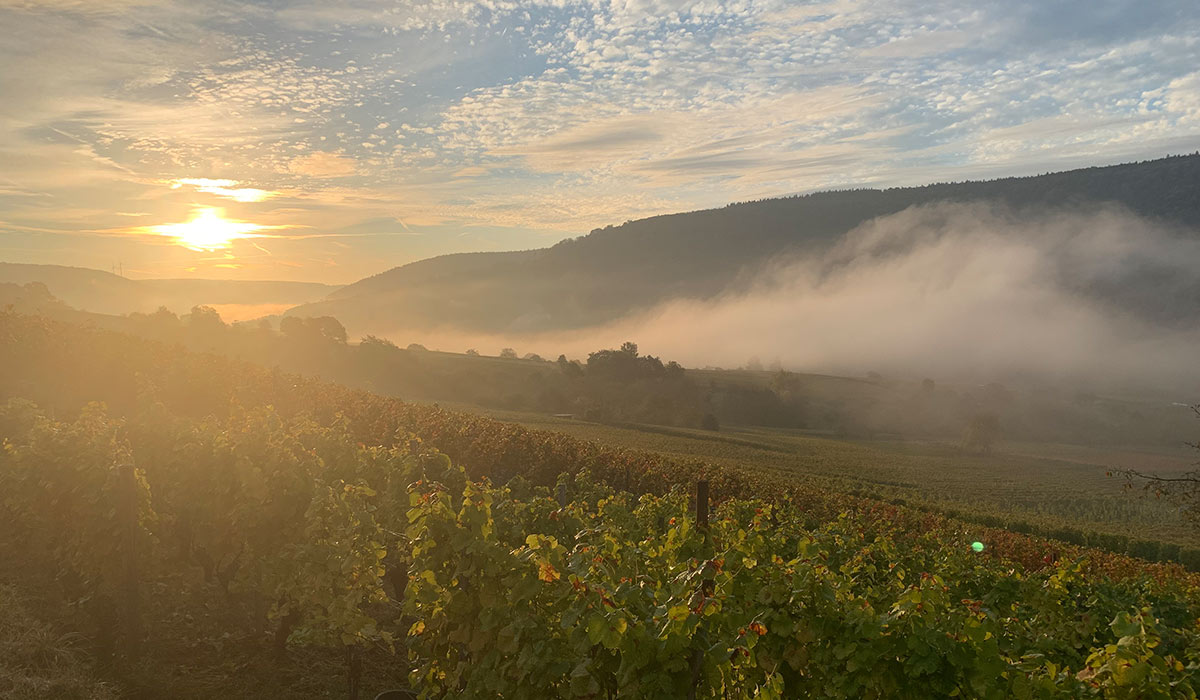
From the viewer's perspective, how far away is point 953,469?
64.5 metres

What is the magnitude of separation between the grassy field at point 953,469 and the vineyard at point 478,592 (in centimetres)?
3607

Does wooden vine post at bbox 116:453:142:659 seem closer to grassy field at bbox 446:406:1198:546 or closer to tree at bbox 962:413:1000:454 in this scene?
grassy field at bbox 446:406:1198:546

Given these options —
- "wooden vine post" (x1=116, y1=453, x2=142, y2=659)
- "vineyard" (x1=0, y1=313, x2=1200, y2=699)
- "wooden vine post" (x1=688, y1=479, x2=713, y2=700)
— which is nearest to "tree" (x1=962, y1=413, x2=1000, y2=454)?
"vineyard" (x1=0, y1=313, x2=1200, y2=699)

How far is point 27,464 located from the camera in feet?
29.5

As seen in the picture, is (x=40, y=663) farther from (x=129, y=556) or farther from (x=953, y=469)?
(x=953, y=469)

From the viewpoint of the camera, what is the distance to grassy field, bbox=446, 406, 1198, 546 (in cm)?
4512

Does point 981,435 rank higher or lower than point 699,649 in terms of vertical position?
lower

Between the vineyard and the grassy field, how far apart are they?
36.1m

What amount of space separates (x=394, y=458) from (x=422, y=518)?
663 cm

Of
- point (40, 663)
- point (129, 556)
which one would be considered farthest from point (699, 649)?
point (129, 556)

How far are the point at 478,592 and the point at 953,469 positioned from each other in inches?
2737

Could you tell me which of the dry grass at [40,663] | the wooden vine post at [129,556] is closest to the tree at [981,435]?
the wooden vine post at [129,556]

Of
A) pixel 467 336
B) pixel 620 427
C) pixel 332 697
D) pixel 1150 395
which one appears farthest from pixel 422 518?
pixel 467 336

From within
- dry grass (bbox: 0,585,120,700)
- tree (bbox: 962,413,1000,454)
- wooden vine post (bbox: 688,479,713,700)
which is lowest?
tree (bbox: 962,413,1000,454)
